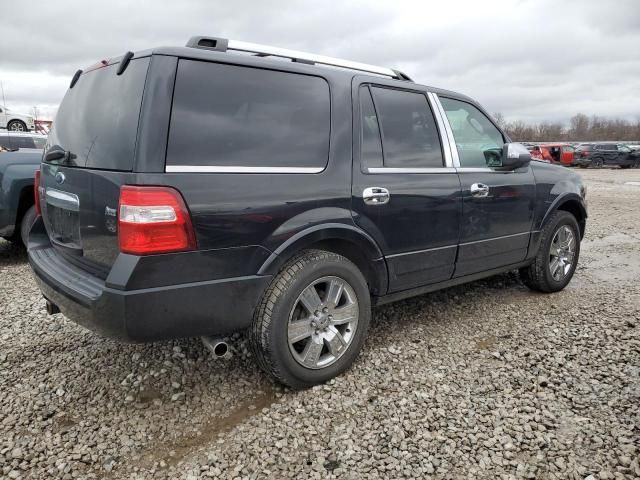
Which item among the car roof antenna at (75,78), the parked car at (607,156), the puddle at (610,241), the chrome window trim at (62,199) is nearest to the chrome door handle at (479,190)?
the chrome window trim at (62,199)

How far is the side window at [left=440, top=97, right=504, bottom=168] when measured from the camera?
11.9 feet

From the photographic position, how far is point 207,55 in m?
2.43

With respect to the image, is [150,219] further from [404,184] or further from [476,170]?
[476,170]

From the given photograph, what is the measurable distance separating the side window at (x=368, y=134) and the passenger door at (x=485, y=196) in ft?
2.50

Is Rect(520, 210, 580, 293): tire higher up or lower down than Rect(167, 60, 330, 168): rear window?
lower down

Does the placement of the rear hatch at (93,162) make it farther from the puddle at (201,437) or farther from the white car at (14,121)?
the white car at (14,121)

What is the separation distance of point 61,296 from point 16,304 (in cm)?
217

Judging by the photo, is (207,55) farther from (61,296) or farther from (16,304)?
(16,304)

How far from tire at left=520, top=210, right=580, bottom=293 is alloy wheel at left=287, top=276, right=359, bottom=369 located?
7.61 feet

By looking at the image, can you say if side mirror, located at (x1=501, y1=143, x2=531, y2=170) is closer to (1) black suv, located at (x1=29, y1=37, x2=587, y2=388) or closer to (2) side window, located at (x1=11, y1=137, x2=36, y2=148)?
(1) black suv, located at (x1=29, y1=37, x2=587, y2=388)

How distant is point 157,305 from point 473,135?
2755mm

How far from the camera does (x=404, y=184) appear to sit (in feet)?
10.2

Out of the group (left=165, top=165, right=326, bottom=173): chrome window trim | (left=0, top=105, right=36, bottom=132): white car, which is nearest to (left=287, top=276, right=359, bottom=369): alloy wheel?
(left=165, top=165, right=326, bottom=173): chrome window trim

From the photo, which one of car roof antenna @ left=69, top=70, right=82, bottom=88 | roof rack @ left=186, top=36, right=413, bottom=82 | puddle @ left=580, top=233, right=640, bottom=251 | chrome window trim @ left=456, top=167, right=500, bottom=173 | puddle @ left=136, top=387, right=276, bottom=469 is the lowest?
puddle @ left=136, top=387, right=276, bottom=469
